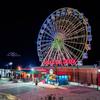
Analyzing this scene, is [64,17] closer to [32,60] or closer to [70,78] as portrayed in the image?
[70,78]

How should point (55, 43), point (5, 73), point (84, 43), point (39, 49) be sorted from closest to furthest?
point (84, 43)
point (55, 43)
point (39, 49)
point (5, 73)

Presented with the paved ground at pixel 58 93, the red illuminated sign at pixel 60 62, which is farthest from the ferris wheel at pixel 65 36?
the paved ground at pixel 58 93

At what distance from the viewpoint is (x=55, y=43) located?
173 feet

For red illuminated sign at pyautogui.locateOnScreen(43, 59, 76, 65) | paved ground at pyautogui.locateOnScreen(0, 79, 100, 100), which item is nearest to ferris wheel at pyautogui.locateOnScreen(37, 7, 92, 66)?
red illuminated sign at pyautogui.locateOnScreen(43, 59, 76, 65)

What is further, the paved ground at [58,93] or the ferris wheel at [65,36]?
the ferris wheel at [65,36]

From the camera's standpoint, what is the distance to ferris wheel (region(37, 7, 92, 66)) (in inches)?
1955

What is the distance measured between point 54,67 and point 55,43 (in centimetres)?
858

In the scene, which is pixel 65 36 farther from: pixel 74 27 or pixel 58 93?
pixel 58 93

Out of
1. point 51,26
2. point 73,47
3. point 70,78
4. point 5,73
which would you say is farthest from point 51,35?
point 5,73

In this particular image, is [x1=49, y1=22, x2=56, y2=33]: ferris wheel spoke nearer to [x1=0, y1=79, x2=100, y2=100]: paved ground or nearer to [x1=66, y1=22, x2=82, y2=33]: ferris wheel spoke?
[x1=66, y1=22, x2=82, y2=33]: ferris wheel spoke

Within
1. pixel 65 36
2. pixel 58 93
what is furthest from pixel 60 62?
pixel 58 93

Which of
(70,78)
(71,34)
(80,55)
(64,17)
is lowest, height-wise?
(70,78)

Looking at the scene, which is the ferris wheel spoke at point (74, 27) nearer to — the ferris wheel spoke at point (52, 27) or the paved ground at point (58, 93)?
the ferris wheel spoke at point (52, 27)

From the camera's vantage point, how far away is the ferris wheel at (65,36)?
4966 centimetres
